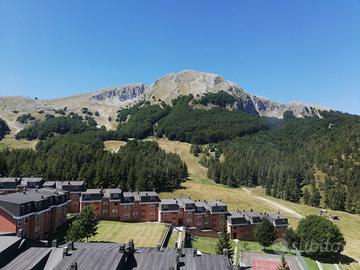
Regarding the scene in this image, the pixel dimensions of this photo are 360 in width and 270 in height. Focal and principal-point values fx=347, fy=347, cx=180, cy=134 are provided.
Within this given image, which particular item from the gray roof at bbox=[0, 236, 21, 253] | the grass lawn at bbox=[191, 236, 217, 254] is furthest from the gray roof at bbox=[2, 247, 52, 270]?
the grass lawn at bbox=[191, 236, 217, 254]

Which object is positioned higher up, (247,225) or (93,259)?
(93,259)

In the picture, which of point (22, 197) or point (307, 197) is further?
point (307, 197)

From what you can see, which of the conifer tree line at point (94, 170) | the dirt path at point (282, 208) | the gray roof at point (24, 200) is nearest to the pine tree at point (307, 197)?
the dirt path at point (282, 208)

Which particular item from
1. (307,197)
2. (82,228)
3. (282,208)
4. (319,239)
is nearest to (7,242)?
(82,228)

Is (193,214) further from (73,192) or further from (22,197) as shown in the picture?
(22,197)

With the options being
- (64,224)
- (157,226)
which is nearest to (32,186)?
(64,224)

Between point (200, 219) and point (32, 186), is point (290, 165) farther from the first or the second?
point (32, 186)

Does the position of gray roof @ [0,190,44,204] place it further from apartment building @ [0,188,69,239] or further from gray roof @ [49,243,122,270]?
gray roof @ [49,243,122,270]
